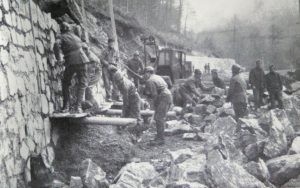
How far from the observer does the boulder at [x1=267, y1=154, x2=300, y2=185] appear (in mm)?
5184

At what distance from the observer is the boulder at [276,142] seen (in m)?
5.98

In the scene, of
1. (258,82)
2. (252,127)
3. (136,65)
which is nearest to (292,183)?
(252,127)

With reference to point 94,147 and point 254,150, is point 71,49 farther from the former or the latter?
point 254,150

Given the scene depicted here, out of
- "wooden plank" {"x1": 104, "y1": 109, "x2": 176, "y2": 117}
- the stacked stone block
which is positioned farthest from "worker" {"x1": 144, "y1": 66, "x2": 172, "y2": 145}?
the stacked stone block

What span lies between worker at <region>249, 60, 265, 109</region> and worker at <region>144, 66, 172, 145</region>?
4.64 meters

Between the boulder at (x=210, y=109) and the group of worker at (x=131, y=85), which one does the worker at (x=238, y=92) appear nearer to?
the group of worker at (x=131, y=85)

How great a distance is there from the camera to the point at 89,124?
6.59 m

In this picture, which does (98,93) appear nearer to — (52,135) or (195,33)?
(52,135)

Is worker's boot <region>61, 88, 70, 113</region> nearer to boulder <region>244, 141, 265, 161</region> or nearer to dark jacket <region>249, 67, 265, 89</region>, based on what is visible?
boulder <region>244, 141, 265, 161</region>

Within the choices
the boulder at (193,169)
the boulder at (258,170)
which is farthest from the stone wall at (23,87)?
the boulder at (258,170)

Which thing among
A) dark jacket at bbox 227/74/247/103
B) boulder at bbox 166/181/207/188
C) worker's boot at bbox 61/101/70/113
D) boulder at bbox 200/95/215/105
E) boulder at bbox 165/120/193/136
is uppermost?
dark jacket at bbox 227/74/247/103

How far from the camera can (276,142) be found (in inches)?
242

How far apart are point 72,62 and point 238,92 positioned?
421cm

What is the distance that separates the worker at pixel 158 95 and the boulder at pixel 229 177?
3571 millimetres
